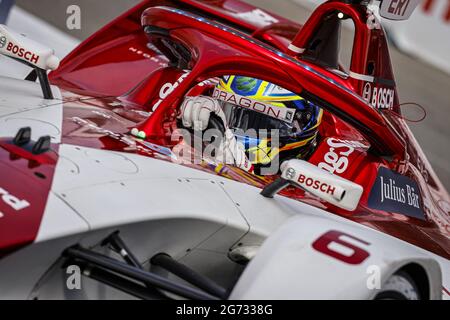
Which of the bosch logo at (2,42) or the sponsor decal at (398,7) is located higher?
the sponsor decal at (398,7)

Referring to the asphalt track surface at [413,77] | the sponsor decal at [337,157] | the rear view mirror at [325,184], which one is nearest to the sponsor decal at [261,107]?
the sponsor decal at [337,157]

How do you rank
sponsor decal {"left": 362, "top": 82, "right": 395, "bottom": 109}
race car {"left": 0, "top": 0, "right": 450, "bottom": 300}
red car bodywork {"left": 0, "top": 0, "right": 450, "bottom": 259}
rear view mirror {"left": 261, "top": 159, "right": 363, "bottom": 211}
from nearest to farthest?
race car {"left": 0, "top": 0, "right": 450, "bottom": 300} → rear view mirror {"left": 261, "top": 159, "right": 363, "bottom": 211} → red car bodywork {"left": 0, "top": 0, "right": 450, "bottom": 259} → sponsor decal {"left": 362, "top": 82, "right": 395, "bottom": 109}

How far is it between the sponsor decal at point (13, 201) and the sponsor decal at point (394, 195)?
150 cm

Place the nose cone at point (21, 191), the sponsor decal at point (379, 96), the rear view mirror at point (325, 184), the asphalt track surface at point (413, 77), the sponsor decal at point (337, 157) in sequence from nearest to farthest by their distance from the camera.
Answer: the nose cone at point (21, 191) < the rear view mirror at point (325, 184) < the sponsor decal at point (337, 157) < the sponsor decal at point (379, 96) < the asphalt track surface at point (413, 77)

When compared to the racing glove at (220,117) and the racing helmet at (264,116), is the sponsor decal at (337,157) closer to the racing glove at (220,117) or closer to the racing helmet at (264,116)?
the racing helmet at (264,116)

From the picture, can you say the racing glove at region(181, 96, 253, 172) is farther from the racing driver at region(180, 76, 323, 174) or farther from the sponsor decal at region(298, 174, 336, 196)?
the sponsor decal at region(298, 174, 336, 196)

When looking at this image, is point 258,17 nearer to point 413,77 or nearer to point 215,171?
point 215,171

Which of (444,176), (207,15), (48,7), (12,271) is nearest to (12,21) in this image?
(48,7)

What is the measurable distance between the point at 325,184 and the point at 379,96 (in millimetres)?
1308

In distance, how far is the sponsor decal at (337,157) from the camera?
299 centimetres

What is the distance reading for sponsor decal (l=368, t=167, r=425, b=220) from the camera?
292cm

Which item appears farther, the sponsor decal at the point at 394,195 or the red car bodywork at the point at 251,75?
the sponsor decal at the point at 394,195

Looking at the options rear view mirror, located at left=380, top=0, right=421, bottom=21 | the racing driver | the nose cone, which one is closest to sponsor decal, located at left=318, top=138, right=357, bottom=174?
the racing driver

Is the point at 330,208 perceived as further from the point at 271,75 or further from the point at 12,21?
the point at 12,21
